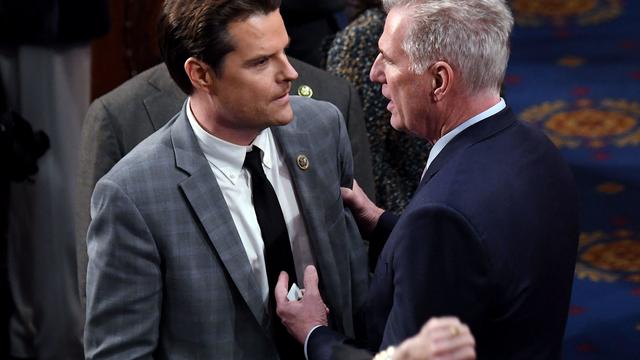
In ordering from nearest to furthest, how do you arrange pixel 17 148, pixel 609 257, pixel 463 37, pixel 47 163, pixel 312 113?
pixel 463 37 → pixel 312 113 → pixel 17 148 → pixel 47 163 → pixel 609 257

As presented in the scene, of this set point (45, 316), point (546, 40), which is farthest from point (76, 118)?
point (546, 40)

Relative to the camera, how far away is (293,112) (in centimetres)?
237

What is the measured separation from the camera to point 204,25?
2.13 m

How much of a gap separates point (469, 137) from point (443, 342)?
0.59 m

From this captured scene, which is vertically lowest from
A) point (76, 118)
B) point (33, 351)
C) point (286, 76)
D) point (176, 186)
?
point (33, 351)

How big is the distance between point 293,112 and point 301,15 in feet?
3.89

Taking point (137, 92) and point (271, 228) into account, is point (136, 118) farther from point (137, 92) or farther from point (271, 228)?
point (271, 228)

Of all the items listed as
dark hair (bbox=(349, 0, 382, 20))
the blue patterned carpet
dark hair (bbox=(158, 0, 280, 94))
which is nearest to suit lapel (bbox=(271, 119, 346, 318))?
dark hair (bbox=(158, 0, 280, 94))

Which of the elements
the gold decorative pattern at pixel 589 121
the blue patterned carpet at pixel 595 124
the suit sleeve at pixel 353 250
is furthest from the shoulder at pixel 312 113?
A: the gold decorative pattern at pixel 589 121

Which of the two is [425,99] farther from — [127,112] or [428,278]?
[127,112]

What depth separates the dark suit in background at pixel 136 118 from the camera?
2699mm

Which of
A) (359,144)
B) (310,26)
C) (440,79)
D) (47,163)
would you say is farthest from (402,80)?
(47,163)

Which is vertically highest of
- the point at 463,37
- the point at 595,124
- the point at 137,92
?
the point at 463,37

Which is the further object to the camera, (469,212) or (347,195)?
(347,195)
